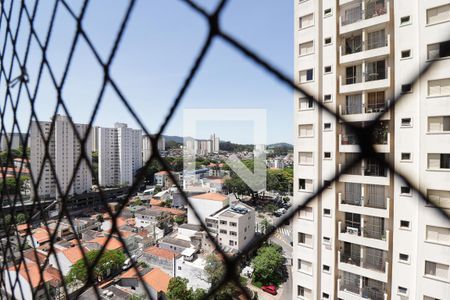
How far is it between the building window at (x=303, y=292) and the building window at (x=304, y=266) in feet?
0.64

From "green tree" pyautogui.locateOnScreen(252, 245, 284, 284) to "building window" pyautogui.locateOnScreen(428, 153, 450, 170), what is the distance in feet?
18.9

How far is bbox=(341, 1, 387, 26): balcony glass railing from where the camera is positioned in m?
2.20

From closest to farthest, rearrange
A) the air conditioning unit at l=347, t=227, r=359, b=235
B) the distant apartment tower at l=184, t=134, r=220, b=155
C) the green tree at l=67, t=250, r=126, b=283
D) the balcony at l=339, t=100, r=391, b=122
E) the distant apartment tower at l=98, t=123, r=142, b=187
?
the balcony at l=339, t=100, r=391, b=122 < the air conditioning unit at l=347, t=227, r=359, b=235 < the green tree at l=67, t=250, r=126, b=283 < the distant apartment tower at l=98, t=123, r=142, b=187 < the distant apartment tower at l=184, t=134, r=220, b=155

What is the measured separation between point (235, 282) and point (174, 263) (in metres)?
7.51

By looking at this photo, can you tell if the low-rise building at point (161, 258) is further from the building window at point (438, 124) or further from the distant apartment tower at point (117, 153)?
the building window at point (438, 124)

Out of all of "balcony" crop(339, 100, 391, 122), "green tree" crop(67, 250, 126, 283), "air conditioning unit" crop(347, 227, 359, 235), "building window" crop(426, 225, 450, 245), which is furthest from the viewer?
"green tree" crop(67, 250, 126, 283)

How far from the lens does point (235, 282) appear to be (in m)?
0.24

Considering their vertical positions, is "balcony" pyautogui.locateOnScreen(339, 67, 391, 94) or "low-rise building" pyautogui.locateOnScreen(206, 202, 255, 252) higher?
"balcony" pyautogui.locateOnScreen(339, 67, 391, 94)

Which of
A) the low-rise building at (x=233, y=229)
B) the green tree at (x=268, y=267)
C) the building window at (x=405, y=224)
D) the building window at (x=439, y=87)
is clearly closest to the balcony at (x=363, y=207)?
the building window at (x=405, y=224)

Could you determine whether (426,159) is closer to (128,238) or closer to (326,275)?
(326,275)

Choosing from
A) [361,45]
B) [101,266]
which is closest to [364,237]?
[361,45]

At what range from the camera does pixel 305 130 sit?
98.6 inches

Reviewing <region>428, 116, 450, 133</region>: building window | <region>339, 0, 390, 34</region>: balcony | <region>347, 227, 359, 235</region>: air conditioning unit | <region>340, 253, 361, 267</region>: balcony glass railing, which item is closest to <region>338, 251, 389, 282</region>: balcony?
<region>340, 253, 361, 267</region>: balcony glass railing

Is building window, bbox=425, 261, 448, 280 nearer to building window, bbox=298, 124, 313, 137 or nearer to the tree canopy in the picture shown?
building window, bbox=298, 124, 313, 137
